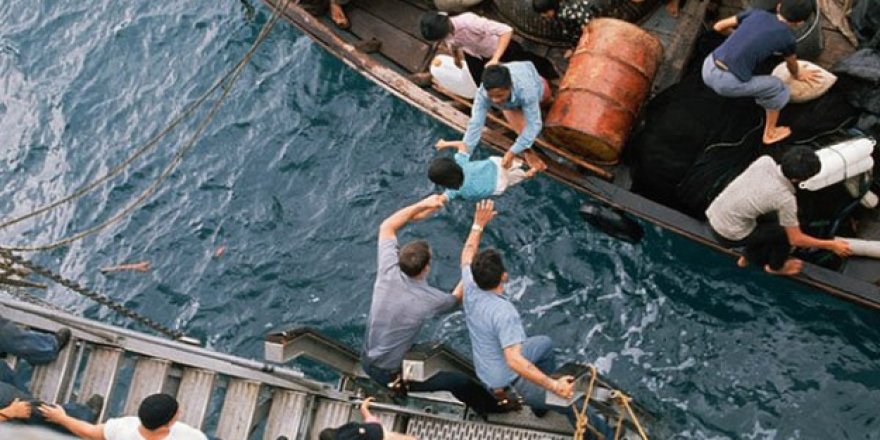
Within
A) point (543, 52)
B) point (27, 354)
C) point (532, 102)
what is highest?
point (543, 52)

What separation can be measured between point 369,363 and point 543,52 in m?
4.16

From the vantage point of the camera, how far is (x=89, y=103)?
12578mm

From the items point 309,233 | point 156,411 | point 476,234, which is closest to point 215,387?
point 156,411

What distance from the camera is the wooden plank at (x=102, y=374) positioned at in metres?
7.56

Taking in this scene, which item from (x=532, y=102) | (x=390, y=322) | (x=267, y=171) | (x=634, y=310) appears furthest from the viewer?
(x=267, y=171)

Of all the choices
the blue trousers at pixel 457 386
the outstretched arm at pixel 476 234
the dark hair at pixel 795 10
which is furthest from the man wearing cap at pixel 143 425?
the dark hair at pixel 795 10

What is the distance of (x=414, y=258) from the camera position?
276 inches

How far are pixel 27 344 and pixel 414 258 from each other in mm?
3138

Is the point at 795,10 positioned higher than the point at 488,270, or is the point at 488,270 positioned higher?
the point at 795,10

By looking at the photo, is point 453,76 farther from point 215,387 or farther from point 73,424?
point 73,424

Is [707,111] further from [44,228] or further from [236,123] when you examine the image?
[44,228]

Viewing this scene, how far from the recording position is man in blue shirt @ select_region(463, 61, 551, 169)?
7.87 meters

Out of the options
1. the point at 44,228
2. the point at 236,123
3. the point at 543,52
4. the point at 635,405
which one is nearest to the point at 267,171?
the point at 236,123

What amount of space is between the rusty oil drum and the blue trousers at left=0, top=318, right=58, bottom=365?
4676 millimetres
